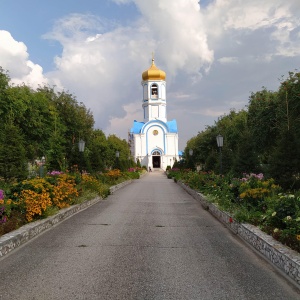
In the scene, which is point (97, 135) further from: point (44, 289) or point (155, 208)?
point (44, 289)

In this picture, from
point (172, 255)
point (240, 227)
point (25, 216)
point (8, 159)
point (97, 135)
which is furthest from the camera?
point (97, 135)

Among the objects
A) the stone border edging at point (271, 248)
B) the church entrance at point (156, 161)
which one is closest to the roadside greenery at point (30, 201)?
the stone border edging at point (271, 248)

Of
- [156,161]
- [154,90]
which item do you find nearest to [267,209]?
[154,90]

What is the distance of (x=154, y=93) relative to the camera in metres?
72.6

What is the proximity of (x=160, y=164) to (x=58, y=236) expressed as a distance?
218 feet

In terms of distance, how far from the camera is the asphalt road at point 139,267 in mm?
4553

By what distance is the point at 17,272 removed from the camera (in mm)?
5387

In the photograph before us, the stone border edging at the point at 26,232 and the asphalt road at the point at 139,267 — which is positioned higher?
the stone border edging at the point at 26,232

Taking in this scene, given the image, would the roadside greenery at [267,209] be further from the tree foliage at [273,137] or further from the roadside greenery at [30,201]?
the roadside greenery at [30,201]

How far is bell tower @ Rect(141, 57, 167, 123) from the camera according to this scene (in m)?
71.4

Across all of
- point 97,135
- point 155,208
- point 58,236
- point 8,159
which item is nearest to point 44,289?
point 58,236

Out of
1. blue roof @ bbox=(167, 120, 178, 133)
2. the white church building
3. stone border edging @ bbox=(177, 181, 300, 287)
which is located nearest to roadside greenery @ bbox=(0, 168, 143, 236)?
stone border edging @ bbox=(177, 181, 300, 287)

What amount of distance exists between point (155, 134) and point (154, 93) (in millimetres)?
8021

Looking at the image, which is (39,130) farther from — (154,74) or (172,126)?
(172,126)
